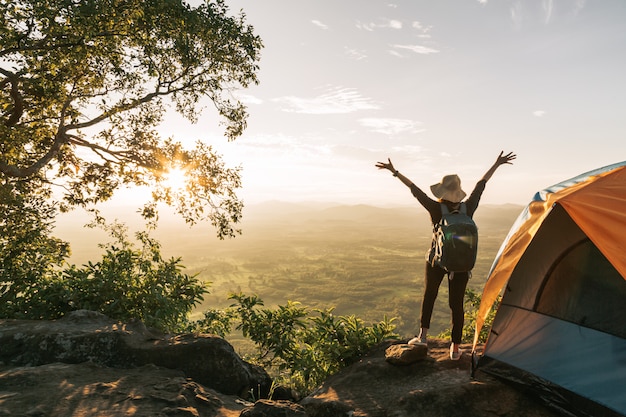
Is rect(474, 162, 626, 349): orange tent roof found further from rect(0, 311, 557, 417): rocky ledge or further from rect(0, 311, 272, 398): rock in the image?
rect(0, 311, 272, 398): rock

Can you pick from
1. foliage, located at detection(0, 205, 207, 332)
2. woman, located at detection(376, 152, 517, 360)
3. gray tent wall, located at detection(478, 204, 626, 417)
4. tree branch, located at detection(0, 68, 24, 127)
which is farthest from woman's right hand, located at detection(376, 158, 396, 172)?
tree branch, located at detection(0, 68, 24, 127)

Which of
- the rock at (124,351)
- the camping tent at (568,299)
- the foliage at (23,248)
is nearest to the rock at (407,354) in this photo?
the camping tent at (568,299)

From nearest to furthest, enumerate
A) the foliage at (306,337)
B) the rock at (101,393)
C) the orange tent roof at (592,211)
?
the orange tent roof at (592,211)
the rock at (101,393)
the foliage at (306,337)

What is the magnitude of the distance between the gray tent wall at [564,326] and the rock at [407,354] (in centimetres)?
91

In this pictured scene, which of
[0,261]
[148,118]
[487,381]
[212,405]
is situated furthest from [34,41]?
[487,381]

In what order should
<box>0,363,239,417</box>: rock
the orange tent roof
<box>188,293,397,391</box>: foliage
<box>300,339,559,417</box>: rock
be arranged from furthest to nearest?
<box>188,293,397,391</box>: foliage < <box>300,339,559,417</box>: rock < <box>0,363,239,417</box>: rock < the orange tent roof

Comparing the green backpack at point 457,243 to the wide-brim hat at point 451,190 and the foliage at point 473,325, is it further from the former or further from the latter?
the foliage at point 473,325

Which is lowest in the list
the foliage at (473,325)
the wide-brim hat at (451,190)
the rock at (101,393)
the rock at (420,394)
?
the foliage at (473,325)

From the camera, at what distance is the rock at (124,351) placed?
211 inches

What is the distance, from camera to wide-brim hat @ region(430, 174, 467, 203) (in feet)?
17.5

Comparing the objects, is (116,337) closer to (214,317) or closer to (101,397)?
(101,397)

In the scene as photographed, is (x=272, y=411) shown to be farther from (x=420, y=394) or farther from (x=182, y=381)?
(x=420, y=394)

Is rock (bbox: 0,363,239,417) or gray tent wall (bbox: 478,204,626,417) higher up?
gray tent wall (bbox: 478,204,626,417)

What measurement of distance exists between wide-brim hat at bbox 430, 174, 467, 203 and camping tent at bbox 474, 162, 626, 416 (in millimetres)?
924
